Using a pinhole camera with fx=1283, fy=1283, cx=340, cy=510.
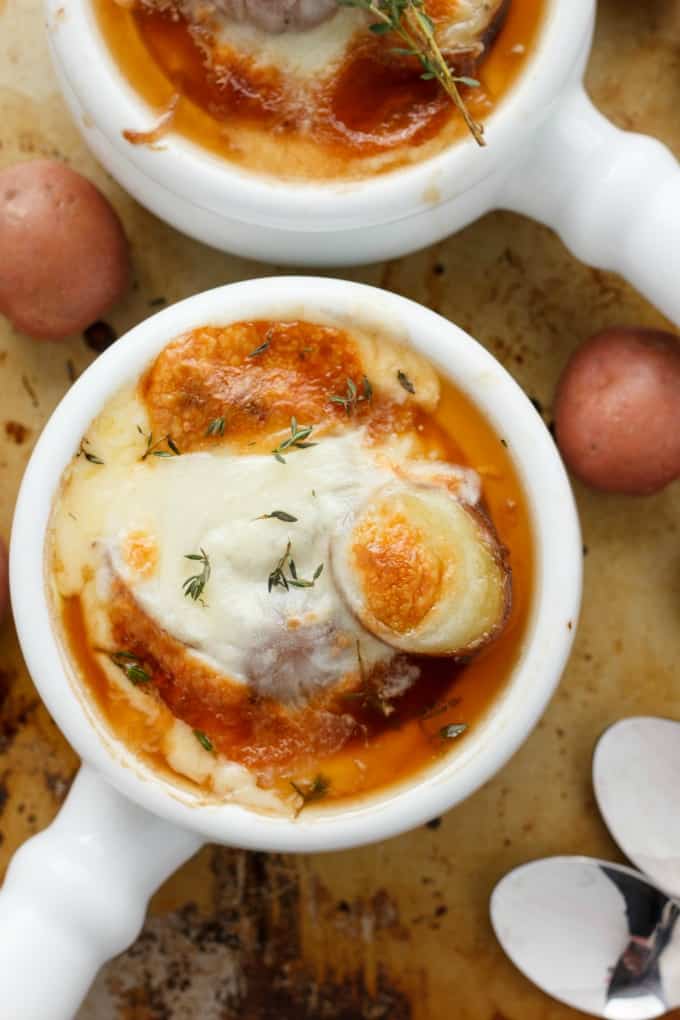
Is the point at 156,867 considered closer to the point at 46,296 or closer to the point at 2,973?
the point at 2,973

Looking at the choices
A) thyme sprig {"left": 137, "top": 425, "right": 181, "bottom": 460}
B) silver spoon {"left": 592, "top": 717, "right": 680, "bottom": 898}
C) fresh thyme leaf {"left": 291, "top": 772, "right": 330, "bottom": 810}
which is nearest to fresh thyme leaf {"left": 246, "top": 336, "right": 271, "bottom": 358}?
thyme sprig {"left": 137, "top": 425, "right": 181, "bottom": 460}

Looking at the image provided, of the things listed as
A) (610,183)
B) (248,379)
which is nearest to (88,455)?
(248,379)

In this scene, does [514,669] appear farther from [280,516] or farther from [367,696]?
[280,516]

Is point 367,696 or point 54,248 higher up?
point 54,248

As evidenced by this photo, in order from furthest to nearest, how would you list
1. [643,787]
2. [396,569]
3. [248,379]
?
[643,787], [248,379], [396,569]

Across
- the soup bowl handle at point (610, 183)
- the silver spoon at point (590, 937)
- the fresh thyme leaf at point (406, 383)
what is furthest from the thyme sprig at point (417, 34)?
the silver spoon at point (590, 937)

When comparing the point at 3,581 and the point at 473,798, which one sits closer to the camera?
the point at 3,581

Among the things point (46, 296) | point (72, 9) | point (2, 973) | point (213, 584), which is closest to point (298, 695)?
point (213, 584)
